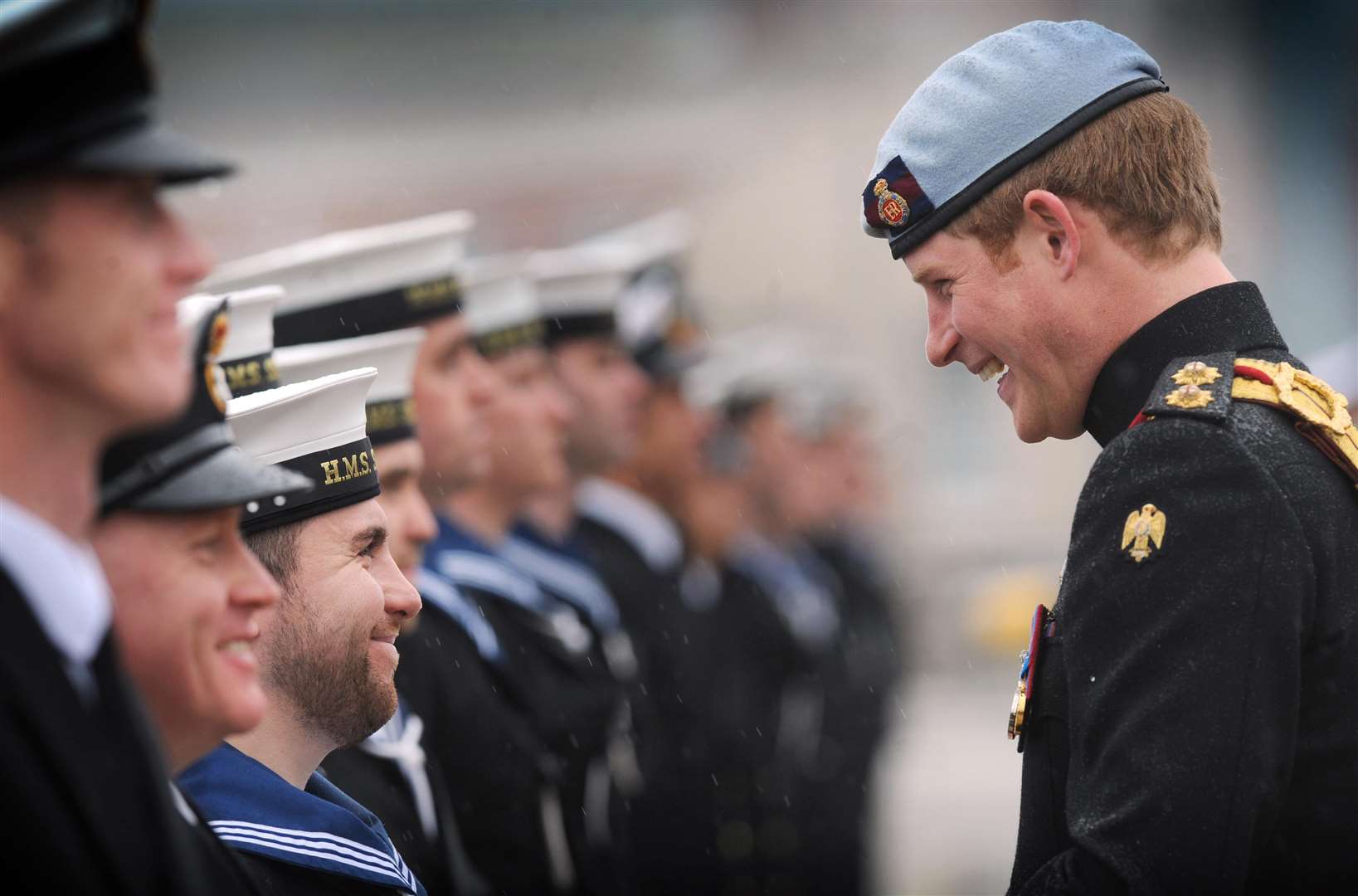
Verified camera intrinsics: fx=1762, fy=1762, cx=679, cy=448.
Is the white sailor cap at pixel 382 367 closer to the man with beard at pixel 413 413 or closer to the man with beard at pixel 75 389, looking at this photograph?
the man with beard at pixel 413 413

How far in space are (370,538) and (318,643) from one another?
211 millimetres

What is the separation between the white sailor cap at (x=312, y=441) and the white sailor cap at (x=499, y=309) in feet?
8.66

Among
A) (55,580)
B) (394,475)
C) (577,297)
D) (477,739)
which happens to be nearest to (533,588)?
(477,739)

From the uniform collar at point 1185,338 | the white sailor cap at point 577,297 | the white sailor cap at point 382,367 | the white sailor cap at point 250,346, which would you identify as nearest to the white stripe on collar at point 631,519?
the white sailor cap at point 577,297

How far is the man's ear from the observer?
2.65 meters

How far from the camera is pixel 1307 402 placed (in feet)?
8.47

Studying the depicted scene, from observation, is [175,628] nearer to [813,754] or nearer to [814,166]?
[813,754]

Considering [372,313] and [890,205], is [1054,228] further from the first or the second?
[372,313]

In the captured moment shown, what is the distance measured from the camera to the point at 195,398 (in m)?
2.00

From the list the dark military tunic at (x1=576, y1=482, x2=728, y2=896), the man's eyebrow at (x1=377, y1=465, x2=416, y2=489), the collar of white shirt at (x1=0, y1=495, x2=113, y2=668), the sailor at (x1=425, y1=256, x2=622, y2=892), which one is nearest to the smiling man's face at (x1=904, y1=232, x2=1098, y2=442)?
the collar of white shirt at (x1=0, y1=495, x2=113, y2=668)

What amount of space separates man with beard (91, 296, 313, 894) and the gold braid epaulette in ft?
4.68

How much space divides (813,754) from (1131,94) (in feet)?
22.9

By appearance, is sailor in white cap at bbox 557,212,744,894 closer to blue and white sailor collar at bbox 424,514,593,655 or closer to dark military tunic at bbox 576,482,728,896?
dark military tunic at bbox 576,482,728,896

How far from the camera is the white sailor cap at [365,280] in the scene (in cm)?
461
